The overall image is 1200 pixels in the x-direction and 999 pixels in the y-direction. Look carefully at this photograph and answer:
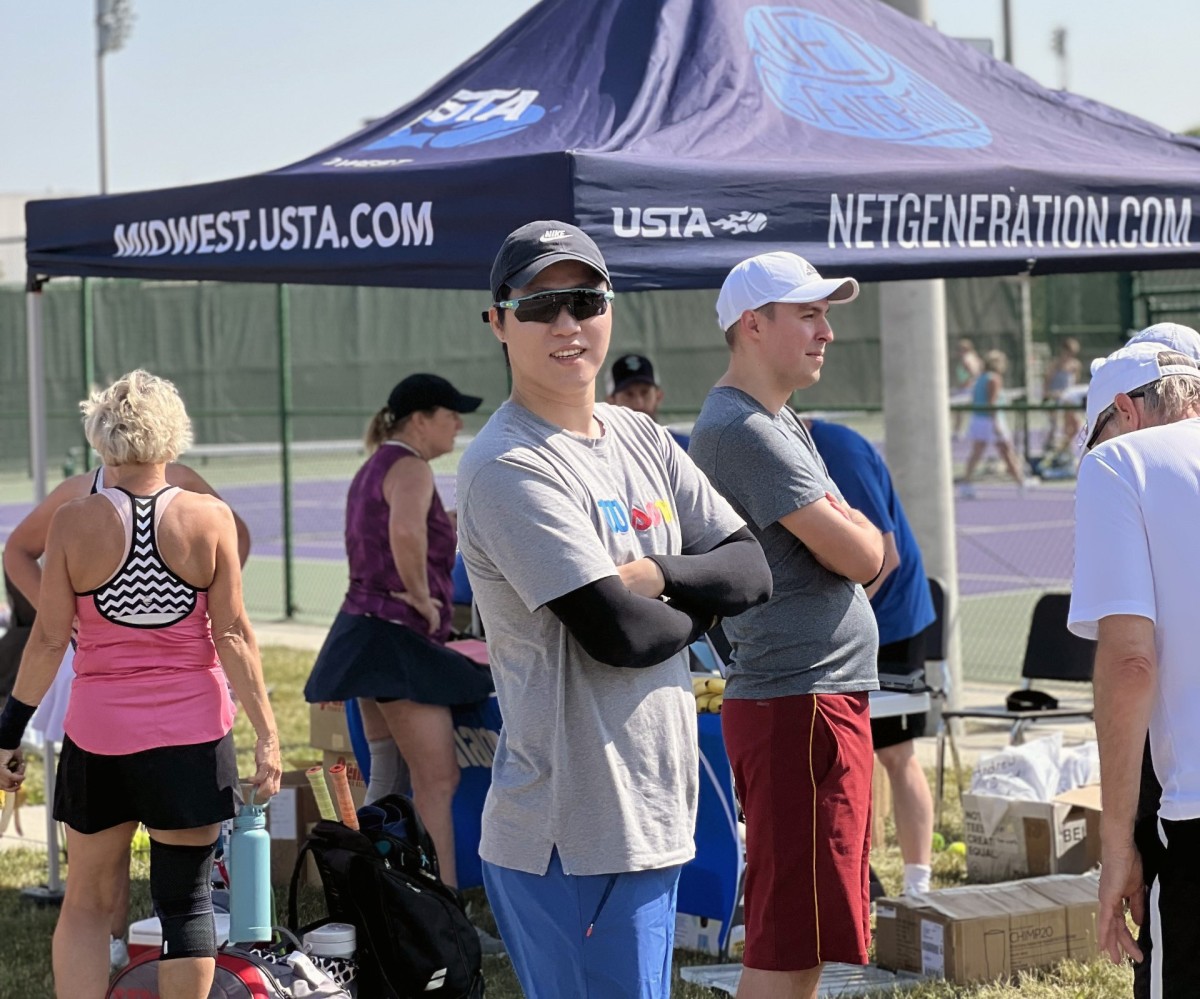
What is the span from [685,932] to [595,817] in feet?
9.60

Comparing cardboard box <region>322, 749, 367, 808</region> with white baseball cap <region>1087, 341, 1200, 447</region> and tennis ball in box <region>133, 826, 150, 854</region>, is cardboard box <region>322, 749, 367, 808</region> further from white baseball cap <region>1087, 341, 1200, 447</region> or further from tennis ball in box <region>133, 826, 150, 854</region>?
white baseball cap <region>1087, 341, 1200, 447</region>

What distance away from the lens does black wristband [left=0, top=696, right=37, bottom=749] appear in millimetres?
4324

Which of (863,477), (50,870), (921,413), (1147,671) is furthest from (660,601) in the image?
(921,413)

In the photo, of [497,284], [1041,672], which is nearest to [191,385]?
[1041,672]

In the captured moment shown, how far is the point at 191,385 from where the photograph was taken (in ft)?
83.6

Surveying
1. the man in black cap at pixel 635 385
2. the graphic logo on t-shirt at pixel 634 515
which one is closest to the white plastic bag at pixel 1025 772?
the man in black cap at pixel 635 385

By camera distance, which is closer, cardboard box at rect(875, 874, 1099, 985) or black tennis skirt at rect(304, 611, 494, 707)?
cardboard box at rect(875, 874, 1099, 985)

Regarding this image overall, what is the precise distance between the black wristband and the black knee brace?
1.43ft

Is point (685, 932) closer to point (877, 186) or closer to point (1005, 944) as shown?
point (1005, 944)


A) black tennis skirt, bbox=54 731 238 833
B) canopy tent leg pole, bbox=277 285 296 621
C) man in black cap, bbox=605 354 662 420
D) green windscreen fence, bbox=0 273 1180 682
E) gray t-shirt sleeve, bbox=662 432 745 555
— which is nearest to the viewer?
gray t-shirt sleeve, bbox=662 432 745 555

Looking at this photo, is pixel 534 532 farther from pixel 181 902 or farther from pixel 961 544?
pixel 961 544

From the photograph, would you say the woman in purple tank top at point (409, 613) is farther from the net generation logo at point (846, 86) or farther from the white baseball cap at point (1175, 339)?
the white baseball cap at point (1175, 339)

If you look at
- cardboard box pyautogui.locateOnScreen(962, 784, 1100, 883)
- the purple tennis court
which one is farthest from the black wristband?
the purple tennis court

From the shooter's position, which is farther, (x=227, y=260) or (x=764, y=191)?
(x=227, y=260)
